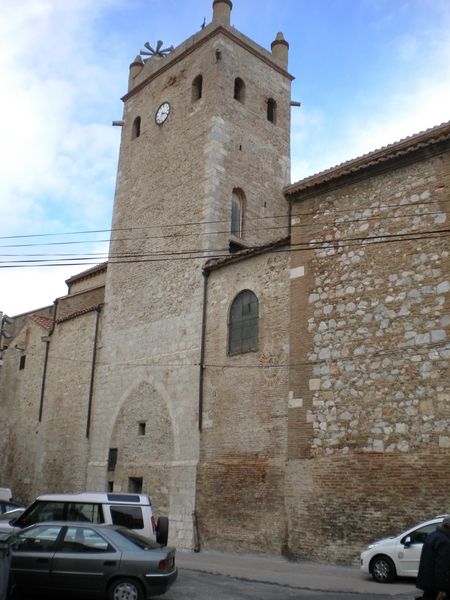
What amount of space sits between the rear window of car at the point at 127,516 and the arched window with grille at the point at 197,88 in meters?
15.4

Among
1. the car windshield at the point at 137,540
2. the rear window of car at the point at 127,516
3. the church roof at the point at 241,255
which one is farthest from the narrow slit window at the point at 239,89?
the car windshield at the point at 137,540

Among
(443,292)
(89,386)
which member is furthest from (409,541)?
(89,386)

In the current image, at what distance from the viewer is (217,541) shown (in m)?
16.3

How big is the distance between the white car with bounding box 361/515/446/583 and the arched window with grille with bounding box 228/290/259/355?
6162 millimetres

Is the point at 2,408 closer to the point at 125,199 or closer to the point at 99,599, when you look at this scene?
the point at 125,199

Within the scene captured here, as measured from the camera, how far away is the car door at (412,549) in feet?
36.9

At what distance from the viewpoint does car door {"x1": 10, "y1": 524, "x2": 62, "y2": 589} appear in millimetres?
9047

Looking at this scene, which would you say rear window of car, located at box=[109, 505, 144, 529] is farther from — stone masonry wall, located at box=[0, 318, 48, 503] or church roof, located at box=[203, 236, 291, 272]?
stone masonry wall, located at box=[0, 318, 48, 503]

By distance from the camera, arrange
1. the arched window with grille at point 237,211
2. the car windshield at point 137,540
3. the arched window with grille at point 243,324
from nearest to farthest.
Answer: the car windshield at point 137,540 → the arched window with grille at point 243,324 → the arched window with grille at point 237,211

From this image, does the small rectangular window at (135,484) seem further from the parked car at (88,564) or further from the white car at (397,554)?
the parked car at (88,564)

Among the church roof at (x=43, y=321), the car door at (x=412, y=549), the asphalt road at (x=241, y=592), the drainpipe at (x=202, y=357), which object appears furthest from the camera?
the church roof at (x=43, y=321)

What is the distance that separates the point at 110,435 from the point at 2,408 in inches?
373

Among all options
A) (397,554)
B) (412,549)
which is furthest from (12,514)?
(412,549)

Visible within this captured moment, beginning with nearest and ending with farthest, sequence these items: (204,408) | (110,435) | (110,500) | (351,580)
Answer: (110,500) → (351,580) → (204,408) → (110,435)
